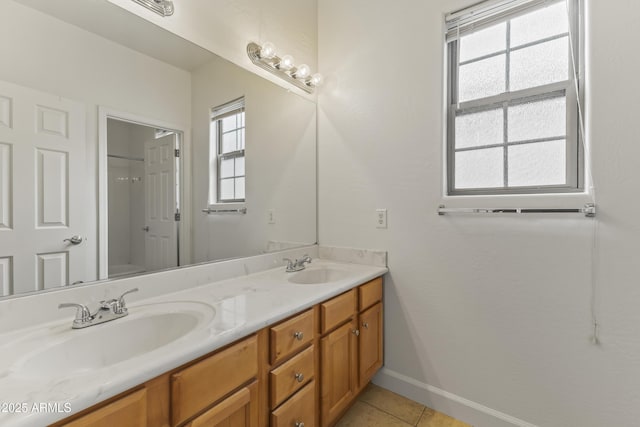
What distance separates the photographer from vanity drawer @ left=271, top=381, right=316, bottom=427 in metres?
1.06

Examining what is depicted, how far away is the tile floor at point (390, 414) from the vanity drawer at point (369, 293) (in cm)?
58

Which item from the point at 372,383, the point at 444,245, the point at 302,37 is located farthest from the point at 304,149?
the point at 372,383

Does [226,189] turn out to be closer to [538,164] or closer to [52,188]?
[52,188]

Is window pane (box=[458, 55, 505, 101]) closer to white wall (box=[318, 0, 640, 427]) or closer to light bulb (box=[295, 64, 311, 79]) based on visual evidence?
white wall (box=[318, 0, 640, 427])

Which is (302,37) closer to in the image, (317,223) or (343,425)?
(317,223)

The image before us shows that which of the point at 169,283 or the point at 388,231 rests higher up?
the point at 388,231

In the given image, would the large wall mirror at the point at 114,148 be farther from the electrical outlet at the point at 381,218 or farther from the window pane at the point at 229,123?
the electrical outlet at the point at 381,218

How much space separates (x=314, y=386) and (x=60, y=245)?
1119mm

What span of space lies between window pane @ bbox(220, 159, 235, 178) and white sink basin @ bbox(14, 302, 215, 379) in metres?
0.71

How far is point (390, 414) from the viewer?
63.2 inches

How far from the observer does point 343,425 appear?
1.53 m

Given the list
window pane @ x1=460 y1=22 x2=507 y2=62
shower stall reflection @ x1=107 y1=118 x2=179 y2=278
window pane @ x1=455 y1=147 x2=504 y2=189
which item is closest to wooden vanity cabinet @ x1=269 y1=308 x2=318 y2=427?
shower stall reflection @ x1=107 y1=118 x2=179 y2=278

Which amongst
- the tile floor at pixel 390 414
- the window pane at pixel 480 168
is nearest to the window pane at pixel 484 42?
the window pane at pixel 480 168

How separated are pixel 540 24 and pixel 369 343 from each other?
73.7 inches
